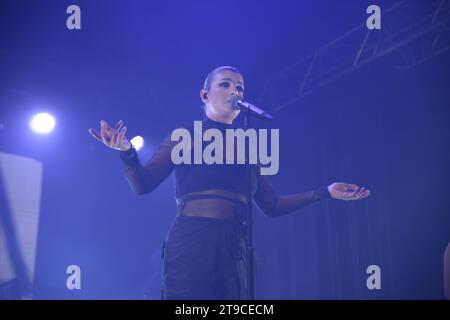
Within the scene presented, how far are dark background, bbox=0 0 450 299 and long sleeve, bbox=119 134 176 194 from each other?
0.49 m

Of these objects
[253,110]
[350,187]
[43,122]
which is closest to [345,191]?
[350,187]

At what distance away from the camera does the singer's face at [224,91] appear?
3504 millimetres

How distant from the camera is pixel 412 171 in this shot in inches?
163

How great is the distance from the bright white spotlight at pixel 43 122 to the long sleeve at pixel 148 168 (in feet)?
2.94

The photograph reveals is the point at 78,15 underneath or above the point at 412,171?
above

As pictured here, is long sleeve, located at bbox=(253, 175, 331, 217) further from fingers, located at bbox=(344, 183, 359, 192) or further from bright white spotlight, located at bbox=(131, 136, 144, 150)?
bright white spotlight, located at bbox=(131, 136, 144, 150)

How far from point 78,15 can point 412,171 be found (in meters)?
2.63

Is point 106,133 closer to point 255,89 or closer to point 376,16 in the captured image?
point 255,89

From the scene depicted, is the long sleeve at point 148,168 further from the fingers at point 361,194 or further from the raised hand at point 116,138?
the fingers at point 361,194

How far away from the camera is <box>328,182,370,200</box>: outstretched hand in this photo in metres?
3.54

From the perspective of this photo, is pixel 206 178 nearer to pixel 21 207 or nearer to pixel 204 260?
pixel 204 260

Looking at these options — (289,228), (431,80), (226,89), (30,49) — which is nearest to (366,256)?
(289,228)

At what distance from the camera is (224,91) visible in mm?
3533

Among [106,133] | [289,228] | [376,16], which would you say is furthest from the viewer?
[289,228]
